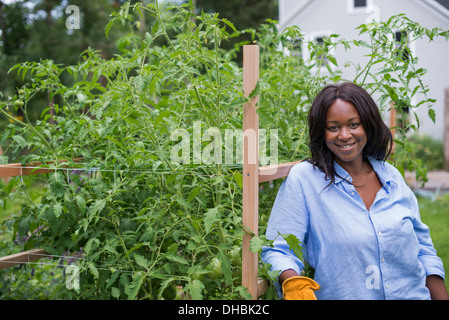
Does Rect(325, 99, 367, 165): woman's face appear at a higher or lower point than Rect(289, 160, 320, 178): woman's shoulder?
higher

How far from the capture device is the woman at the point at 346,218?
5.31ft

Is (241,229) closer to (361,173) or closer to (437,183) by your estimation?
(361,173)

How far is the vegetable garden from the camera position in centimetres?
164

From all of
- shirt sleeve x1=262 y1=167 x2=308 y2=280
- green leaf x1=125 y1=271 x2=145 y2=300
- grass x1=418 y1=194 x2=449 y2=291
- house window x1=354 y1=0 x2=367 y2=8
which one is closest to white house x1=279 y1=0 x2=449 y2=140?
house window x1=354 y1=0 x2=367 y2=8

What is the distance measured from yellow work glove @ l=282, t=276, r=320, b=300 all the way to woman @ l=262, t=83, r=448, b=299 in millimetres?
36

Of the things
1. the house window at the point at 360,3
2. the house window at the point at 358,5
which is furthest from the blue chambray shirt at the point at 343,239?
the house window at the point at 360,3

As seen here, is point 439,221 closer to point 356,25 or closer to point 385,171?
point 385,171

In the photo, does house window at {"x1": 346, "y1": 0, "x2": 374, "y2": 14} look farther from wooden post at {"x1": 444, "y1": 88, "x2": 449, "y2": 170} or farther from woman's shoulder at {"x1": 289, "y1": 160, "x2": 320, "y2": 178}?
woman's shoulder at {"x1": 289, "y1": 160, "x2": 320, "y2": 178}

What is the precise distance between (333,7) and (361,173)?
10.2m

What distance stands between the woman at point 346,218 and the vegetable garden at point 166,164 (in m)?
0.16

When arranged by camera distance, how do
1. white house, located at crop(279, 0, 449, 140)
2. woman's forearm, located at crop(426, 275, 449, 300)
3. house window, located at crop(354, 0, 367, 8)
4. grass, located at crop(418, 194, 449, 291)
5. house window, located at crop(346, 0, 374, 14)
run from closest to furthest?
woman's forearm, located at crop(426, 275, 449, 300), grass, located at crop(418, 194, 449, 291), white house, located at crop(279, 0, 449, 140), house window, located at crop(346, 0, 374, 14), house window, located at crop(354, 0, 367, 8)

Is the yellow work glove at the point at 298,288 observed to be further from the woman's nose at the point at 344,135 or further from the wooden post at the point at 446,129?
the wooden post at the point at 446,129
